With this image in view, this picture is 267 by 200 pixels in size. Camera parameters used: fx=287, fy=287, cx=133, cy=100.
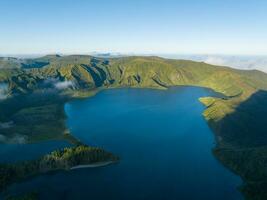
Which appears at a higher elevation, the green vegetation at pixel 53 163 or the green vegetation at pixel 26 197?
the green vegetation at pixel 53 163

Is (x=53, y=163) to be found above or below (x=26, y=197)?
above

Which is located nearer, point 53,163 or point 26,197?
point 26,197

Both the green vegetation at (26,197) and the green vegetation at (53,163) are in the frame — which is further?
the green vegetation at (53,163)

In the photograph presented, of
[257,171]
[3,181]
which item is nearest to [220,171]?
[257,171]

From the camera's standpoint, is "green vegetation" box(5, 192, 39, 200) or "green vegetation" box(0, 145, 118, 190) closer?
"green vegetation" box(5, 192, 39, 200)

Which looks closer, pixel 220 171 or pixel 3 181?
pixel 3 181

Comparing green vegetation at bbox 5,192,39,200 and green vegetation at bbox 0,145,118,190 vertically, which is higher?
green vegetation at bbox 0,145,118,190

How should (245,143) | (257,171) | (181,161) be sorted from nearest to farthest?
(257,171) < (181,161) < (245,143)

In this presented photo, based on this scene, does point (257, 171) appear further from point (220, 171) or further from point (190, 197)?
point (190, 197)
